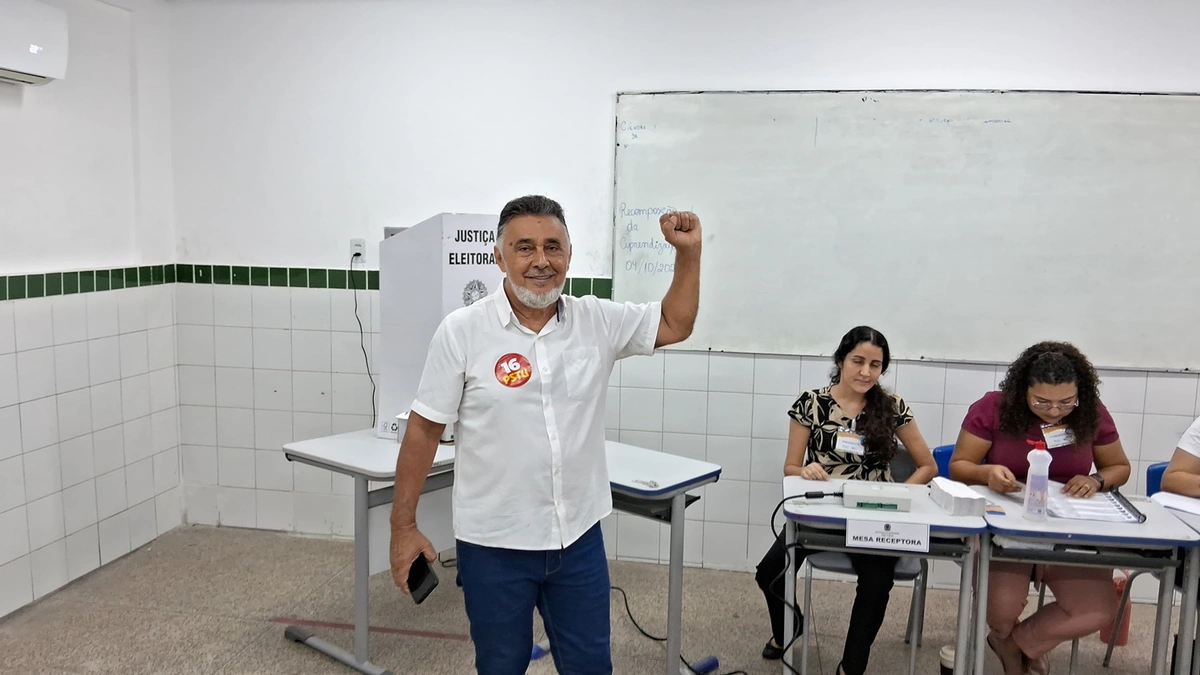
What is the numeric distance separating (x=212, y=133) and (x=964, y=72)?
3.44m

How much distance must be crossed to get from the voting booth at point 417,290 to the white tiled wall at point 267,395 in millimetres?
1053

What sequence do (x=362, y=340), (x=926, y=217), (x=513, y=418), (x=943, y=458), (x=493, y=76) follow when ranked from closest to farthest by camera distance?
1. (x=513, y=418)
2. (x=943, y=458)
3. (x=926, y=217)
4. (x=493, y=76)
5. (x=362, y=340)

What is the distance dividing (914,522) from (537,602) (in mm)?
1036

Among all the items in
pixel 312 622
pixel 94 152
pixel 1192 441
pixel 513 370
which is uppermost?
pixel 94 152

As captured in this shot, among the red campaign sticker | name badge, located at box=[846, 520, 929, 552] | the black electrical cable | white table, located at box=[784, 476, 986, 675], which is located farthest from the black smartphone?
the black electrical cable

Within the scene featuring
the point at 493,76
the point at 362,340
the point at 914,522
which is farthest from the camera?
the point at 362,340

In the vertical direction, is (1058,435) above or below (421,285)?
below

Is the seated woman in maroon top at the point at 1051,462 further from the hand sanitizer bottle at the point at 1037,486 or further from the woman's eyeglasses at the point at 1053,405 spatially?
the hand sanitizer bottle at the point at 1037,486

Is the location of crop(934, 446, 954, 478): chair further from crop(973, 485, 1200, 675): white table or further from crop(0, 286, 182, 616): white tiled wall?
crop(0, 286, 182, 616): white tiled wall

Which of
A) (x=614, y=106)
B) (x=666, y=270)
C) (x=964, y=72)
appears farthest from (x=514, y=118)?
(x=964, y=72)

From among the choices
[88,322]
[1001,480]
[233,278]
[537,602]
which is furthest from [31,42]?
[1001,480]

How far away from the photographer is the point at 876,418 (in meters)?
2.87

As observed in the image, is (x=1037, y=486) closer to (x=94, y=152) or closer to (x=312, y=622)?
(x=312, y=622)

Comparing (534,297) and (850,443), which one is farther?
(850,443)
